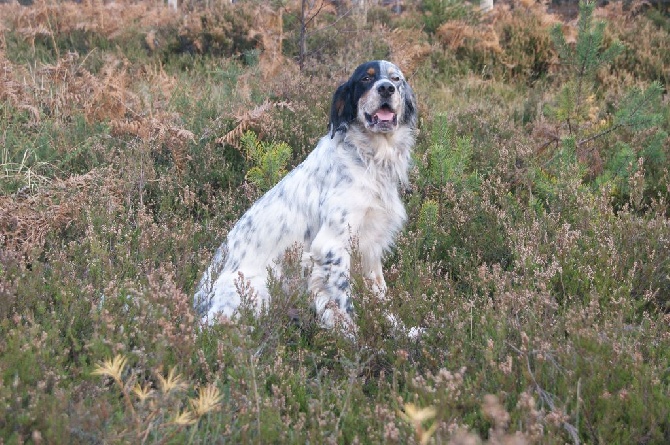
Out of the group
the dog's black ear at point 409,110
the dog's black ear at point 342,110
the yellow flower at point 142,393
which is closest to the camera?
the yellow flower at point 142,393

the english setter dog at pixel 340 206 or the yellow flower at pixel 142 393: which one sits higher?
the yellow flower at pixel 142 393

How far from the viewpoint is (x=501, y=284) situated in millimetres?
3205

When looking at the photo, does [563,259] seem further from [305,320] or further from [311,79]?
[311,79]

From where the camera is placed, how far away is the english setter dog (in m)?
3.80

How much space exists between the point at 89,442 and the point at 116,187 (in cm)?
300

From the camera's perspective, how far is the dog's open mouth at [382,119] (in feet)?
13.5

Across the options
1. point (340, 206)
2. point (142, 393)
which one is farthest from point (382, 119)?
point (142, 393)

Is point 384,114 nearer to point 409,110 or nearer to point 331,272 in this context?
point 409,110

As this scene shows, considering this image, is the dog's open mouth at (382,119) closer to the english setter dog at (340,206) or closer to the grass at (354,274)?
the english setter dog at (340,206)

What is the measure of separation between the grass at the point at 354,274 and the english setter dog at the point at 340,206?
0.59ft

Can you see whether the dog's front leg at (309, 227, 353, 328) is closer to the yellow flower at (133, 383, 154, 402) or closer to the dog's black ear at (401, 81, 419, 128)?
the dog's black ear at (401, 81, 419, 128)

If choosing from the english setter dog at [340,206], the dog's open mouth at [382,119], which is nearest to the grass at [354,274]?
the english setter dog at [340,206]

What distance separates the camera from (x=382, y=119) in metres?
4.14

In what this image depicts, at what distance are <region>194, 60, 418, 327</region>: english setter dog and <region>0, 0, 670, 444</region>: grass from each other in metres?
0.18
